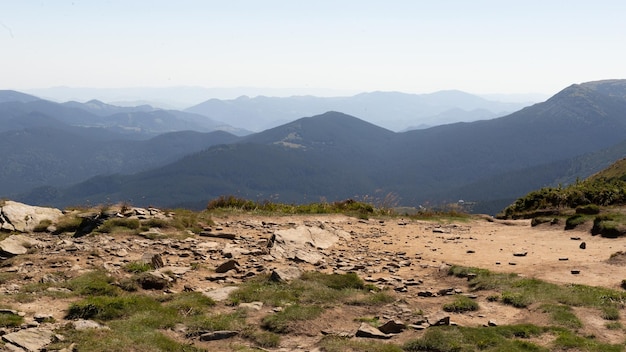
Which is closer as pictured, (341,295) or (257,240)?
A: (341,295)

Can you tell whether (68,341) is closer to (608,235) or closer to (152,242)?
(152,242)

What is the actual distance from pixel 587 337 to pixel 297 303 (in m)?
7.38

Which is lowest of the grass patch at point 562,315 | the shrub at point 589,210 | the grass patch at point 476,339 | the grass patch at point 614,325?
the grass patch at point 476,339

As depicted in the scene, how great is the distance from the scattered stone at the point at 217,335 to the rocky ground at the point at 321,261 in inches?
6.1

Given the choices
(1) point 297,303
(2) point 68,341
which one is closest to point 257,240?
(1) point 297,303

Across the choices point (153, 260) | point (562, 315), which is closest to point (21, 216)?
point (153, 260)

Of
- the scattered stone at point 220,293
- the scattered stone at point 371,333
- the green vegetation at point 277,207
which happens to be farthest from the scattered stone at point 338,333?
the green vegetation at point 277,207

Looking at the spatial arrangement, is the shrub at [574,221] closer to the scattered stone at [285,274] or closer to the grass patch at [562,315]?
the grass patch at [562,315]

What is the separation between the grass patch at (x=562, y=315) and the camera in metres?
11.0

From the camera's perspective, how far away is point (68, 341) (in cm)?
950

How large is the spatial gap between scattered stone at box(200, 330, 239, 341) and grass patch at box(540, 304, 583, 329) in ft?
27.4

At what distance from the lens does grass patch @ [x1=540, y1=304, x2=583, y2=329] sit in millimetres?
11039

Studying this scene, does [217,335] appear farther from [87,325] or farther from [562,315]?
A: [562,315]

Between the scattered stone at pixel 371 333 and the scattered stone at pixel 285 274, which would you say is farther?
the scattered stone at pixel 285 274
